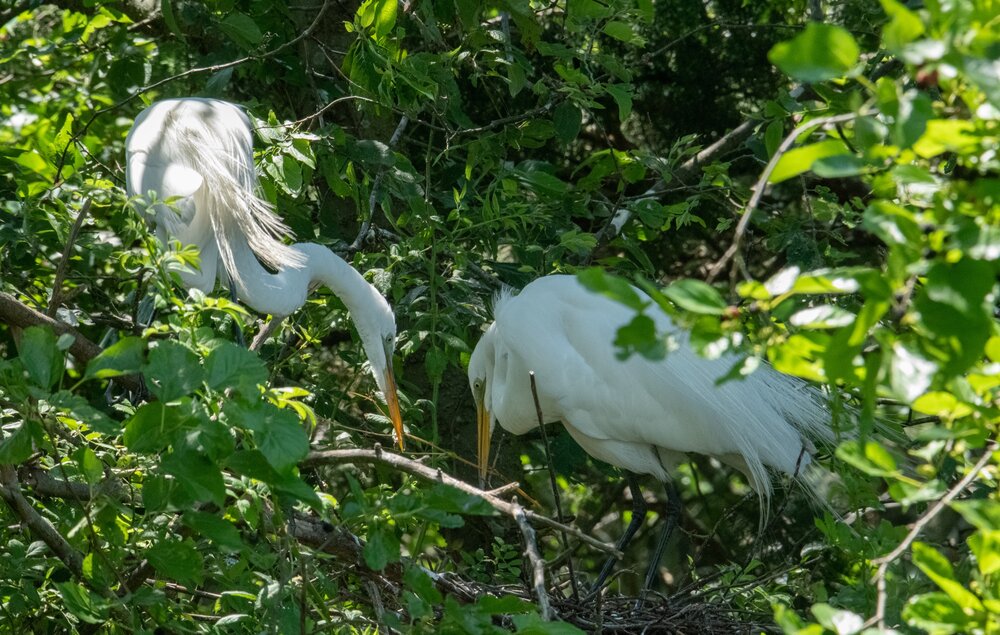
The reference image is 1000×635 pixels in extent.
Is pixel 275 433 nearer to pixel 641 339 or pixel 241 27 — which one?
pixel 641 339

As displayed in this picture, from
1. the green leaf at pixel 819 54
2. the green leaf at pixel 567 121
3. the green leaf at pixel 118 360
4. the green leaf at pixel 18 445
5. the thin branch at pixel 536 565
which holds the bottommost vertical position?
the thin branch at pixel 536 565

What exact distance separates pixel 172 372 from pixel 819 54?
0.98 m

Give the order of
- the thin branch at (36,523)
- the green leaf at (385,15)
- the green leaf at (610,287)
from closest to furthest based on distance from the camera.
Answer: the green leaf at (610,287), the thin branch at (36,523), the green leaf at (385,15)

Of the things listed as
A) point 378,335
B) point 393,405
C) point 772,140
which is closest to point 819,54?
point 772,140

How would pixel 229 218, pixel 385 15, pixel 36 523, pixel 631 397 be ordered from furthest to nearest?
pixel 229 218 → pixel 631 397 → pixel 385 15 → pixel 36 523

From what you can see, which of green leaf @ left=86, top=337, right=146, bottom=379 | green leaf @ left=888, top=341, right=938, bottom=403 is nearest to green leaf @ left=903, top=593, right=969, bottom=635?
green leaf @ left=888, top=341, right=938, bottom=403

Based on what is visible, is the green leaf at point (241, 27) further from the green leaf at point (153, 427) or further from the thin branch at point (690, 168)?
the green leaf at point (153, 427)

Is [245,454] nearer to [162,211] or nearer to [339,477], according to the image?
[162,211]

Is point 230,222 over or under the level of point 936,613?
under

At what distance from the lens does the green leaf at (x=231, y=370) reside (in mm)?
1546

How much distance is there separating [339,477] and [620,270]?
1432 millimetres

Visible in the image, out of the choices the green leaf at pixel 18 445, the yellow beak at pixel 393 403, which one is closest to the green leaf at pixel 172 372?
the green leaf at pixel 18 445

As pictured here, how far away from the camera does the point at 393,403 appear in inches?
132

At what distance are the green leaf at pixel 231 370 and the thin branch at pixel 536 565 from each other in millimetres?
458
